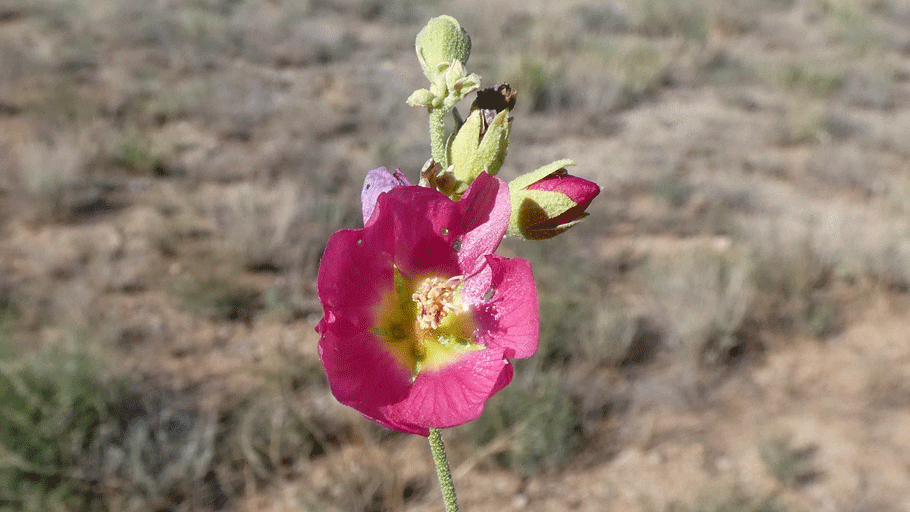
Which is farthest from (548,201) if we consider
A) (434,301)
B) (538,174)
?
(434,301)

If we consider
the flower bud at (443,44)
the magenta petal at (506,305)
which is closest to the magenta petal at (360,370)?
the magenta petal at (506,305)

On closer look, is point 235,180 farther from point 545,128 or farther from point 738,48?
point 738,48

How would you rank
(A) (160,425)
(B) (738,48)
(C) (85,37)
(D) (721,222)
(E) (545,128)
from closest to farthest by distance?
(A) (160,425), (D) (721,222), (E) (545,128), (C) (85,37), (B) (738,48)

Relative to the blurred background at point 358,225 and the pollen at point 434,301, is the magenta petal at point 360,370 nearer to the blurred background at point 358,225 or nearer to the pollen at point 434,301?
the pollen at point 434,301

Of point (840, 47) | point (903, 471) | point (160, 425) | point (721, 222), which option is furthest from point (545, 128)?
point (840, 47)

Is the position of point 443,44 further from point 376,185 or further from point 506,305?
point 506,305

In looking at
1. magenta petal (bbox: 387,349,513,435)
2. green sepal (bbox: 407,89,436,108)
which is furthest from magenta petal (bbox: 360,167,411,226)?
magenta petal (bbox: 387,349,513,435)
